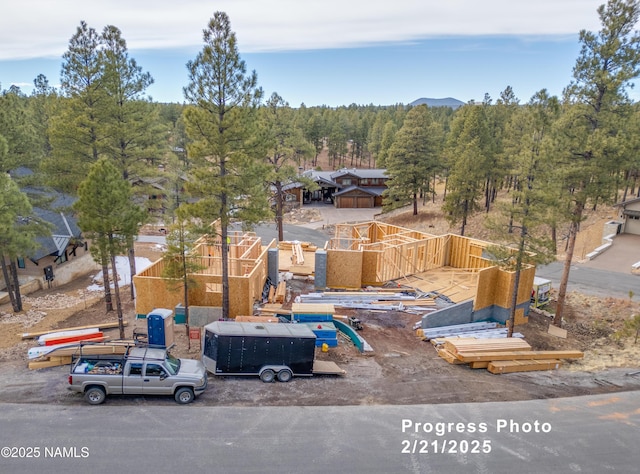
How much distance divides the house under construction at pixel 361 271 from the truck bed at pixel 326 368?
5540mm

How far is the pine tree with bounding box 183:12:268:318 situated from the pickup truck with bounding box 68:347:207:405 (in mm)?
6732

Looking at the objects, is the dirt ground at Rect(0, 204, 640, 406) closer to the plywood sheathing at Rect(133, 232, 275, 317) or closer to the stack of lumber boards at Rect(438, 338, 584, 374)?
the stack of lumber boards at Rect(438, 338, 584, 374)

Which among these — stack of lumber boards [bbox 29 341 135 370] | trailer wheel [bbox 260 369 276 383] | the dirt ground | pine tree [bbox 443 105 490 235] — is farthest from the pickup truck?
pine tree [bbox 443 105 490 235]

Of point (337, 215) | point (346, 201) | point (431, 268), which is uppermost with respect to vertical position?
point (431, 268)

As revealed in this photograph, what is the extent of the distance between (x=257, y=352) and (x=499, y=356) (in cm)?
991

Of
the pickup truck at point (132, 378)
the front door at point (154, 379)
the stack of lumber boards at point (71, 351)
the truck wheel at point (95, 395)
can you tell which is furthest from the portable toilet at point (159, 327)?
the truck wheel at point (95, 395)

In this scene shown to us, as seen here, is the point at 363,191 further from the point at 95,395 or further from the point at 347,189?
the point at 95,395

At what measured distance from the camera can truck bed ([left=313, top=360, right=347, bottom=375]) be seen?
1583 centimetres

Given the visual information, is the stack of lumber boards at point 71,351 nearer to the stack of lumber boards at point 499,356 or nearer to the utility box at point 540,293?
the stack of lumber boards at point 499,356

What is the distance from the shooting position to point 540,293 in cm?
2544

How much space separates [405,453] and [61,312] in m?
20.6

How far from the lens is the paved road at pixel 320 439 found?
10.8m

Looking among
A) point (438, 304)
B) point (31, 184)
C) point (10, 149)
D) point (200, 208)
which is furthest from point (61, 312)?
point (438, 304)

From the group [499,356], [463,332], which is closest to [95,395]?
[499,356]
